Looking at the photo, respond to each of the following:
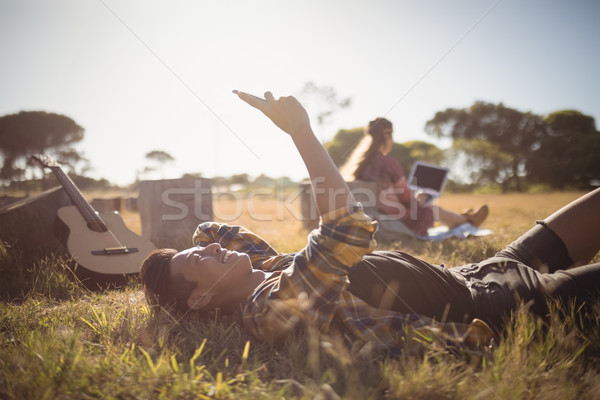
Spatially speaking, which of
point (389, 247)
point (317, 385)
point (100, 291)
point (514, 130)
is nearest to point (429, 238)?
point (389, 247)

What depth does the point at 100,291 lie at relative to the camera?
308 centimetres

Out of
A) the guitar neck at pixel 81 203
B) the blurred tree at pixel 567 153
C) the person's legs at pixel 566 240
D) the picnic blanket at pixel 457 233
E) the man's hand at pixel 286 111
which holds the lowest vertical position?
the picnic blanket at pixel 457 233

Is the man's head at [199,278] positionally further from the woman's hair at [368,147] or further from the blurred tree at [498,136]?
the blurred tree at [498,136]

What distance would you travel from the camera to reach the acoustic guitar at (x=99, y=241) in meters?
3.23

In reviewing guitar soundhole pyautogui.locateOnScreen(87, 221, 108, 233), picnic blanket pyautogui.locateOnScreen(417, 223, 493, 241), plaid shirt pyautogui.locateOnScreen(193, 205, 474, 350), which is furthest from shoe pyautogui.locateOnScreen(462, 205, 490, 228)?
guitar soundhole pyautogui.locateOnScreen(87, 221, 108, 233)

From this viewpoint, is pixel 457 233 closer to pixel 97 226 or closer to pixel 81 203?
pixel 97 226

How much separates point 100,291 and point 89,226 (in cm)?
100

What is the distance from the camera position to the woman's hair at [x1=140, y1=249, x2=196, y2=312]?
6.65 feet

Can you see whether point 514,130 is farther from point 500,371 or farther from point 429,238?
point 500,371

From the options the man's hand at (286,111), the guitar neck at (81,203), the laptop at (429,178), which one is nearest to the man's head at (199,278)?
the man's hand at (286,111)

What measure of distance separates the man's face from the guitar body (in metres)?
1.72

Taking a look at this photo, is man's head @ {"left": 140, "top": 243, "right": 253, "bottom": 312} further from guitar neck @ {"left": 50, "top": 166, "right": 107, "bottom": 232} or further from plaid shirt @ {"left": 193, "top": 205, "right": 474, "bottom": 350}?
guitar neck @ {"left": 50, "top": 166, "right": 107, "bottom": 232}

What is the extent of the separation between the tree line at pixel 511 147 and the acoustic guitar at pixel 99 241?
21992 mm

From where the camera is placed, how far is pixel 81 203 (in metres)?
3.88
